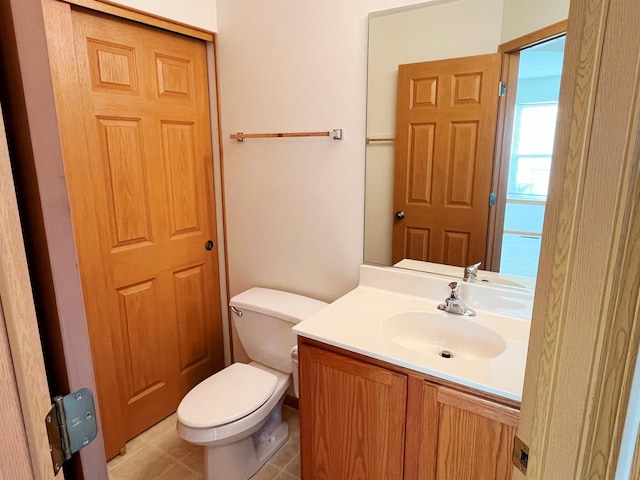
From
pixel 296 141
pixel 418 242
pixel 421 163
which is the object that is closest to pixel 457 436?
pixel 418 242

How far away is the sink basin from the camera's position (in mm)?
1392

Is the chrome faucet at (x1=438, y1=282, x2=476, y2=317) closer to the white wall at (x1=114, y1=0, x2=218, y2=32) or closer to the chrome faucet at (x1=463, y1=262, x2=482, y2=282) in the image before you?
the chrome faucet at (x1=463, y1=262, x2=482, y2=282)

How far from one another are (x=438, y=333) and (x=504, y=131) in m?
0.78

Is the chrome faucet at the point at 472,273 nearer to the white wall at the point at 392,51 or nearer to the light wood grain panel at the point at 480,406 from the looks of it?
the white wall at the point at 392,51

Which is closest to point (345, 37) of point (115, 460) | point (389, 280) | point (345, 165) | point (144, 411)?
point (345, 165)

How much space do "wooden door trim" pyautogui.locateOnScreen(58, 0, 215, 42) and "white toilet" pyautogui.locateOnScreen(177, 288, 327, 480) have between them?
1311 mm

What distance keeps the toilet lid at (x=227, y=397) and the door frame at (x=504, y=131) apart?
1085 mm

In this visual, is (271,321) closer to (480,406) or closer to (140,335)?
(140,335)

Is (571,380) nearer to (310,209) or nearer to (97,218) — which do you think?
(310,209)

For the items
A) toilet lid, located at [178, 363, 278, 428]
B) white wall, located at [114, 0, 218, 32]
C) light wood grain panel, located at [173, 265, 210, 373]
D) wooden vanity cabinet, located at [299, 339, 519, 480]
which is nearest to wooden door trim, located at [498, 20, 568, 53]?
wooden vanity cabinet, located at [299, 339, 519, 480]

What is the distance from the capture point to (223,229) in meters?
2.25

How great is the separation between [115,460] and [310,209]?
1.52 meters

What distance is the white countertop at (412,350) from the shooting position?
108 cm

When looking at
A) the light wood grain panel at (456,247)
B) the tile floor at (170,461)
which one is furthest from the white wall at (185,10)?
the tile floor at (170,461)
